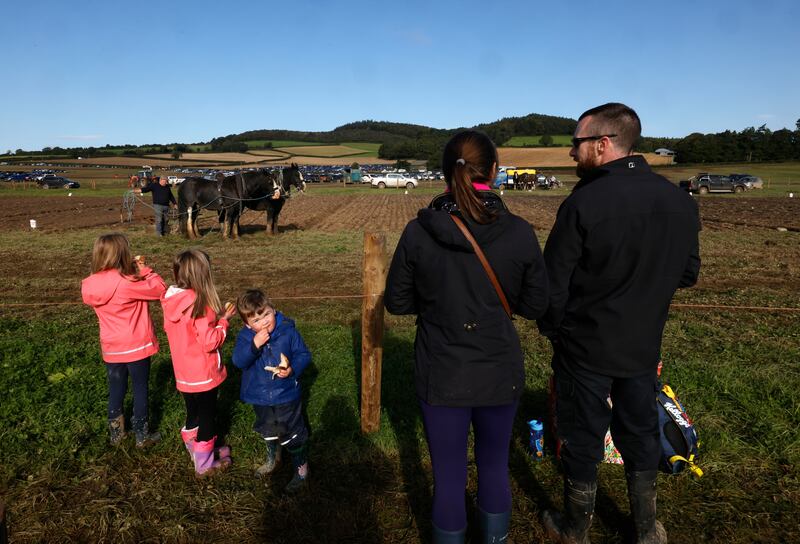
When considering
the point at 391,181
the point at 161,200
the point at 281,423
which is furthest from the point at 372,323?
the point at 391,181

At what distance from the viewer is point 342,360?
5.26 metres

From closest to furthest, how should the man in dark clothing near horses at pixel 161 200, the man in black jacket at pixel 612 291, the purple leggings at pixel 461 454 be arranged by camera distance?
1. the purple leggings at pixel 461 454
2. the man in black jacket at pixel 612 291
3. the man in dark clothing near horses at pixel 161 200

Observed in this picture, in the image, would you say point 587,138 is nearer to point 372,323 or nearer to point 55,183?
point 372,323

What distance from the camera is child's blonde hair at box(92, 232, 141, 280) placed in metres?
3.45

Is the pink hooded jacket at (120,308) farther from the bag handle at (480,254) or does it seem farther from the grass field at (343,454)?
the bag handle at (480,254)

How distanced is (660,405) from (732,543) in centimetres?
84

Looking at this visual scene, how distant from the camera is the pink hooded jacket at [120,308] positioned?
3.47 metres

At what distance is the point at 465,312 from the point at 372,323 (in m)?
1.63

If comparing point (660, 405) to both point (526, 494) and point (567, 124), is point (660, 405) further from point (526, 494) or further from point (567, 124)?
point (567, 124)

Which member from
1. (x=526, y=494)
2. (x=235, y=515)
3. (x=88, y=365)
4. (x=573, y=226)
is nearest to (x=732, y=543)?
(x=526, y=494)

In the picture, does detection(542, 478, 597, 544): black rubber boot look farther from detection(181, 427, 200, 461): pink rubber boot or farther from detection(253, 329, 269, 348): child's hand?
detection(181, 427, 200, 461): pink rubber boot

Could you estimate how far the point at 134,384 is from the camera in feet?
11.9

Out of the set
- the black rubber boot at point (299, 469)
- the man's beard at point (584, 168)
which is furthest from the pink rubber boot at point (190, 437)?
the man's beard at point (584, 168)

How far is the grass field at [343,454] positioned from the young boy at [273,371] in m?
0.34
